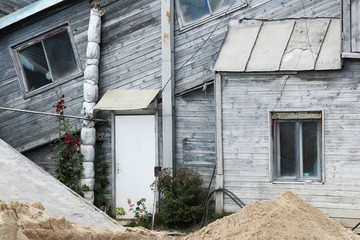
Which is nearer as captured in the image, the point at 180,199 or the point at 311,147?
the point at 311,147

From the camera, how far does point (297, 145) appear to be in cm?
1330

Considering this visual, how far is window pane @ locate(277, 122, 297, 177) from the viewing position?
13.3 metres

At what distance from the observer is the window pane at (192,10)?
14.6 m

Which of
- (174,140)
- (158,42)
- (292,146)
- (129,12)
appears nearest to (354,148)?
(292,146)

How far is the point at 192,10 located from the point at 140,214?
14.9 feet

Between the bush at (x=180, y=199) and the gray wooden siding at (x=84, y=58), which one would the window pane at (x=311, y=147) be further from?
the gray wooden siding at (x=84, y=58)

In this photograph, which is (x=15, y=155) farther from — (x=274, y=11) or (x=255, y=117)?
(x=274, y=11)

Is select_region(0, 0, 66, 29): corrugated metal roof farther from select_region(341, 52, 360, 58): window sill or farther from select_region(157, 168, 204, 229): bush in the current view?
select_region(341, 52, 360, 58): window sill

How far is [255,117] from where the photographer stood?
13.4 meters

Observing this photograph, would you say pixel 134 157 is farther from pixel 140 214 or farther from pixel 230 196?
pixel 230 196

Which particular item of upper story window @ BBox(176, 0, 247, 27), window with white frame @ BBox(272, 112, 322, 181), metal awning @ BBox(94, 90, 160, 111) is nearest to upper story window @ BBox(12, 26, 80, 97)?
metal awning @ BBox(94, 90, 160, 111)

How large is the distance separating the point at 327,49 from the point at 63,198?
6.42 metres

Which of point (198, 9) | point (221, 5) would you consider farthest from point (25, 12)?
point (221, 5)

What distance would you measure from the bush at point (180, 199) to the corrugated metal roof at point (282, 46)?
93.2 inches
